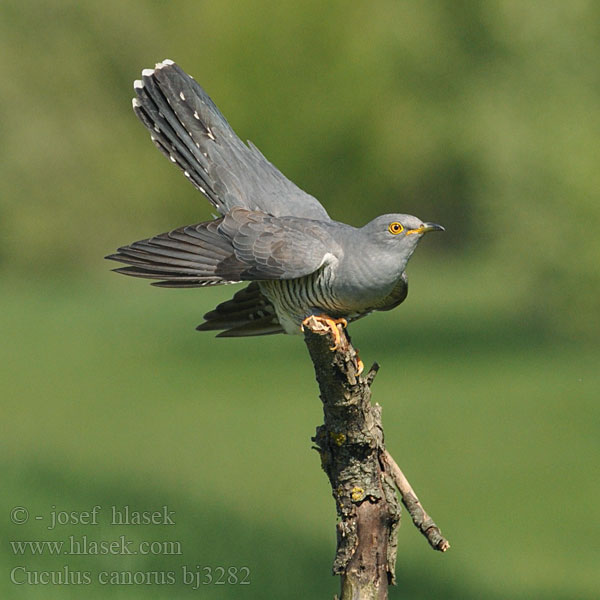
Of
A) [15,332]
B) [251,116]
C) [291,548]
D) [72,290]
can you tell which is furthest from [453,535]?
[251,116]

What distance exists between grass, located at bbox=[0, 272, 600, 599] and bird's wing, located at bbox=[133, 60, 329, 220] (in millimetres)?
2836

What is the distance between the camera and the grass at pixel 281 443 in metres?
8.37

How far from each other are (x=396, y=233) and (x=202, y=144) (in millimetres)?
1338

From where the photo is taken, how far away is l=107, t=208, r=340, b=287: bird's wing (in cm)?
462

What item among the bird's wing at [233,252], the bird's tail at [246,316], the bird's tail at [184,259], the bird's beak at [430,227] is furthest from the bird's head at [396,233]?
the bird's tail at [246,316]

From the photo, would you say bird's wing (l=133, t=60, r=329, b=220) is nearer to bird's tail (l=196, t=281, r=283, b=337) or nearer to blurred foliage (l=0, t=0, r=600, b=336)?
bird's tail (l=196, t=281, r=283, b=337)

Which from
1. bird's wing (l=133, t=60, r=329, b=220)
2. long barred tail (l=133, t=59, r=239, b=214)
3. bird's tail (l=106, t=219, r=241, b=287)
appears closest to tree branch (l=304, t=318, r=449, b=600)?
bird's tail (l=106, t=219, r=241, b=287)

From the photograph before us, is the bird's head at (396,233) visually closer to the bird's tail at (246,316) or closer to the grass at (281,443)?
the bird's tail at (246,316)

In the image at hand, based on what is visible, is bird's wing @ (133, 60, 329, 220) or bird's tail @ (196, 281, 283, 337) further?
bird's wing @ (133, 60, 329, 220)

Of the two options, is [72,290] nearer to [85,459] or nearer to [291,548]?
[85,459]

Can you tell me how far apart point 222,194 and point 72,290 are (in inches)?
826

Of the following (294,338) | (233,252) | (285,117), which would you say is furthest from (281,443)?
(285,117)

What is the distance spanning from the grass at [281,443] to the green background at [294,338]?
45 mm

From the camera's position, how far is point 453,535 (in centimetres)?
945
